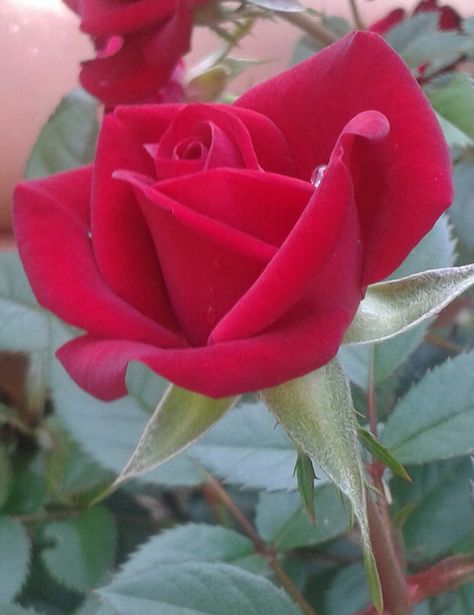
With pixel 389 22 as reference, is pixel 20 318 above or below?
below

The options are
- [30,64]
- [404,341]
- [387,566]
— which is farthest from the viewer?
[30,64]

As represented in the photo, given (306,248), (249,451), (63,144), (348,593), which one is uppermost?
(306,248)

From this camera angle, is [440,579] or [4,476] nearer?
[440,579]

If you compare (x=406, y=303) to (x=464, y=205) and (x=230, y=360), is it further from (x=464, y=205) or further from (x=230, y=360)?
(x=464, y=205)

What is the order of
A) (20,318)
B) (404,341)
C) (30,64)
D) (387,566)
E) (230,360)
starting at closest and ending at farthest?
1. (230,360)
2. (387,566)
3. (404,341)
4. (20,318)
5. (30,64)

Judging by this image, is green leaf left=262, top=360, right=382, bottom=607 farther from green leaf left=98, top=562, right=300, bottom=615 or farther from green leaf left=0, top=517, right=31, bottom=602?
green leaf left=0, top=517, right=31, bottom=602

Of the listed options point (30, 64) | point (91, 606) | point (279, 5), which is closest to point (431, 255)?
point (279, 5)
